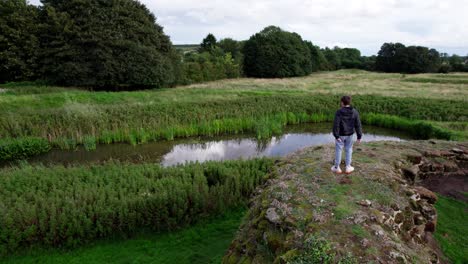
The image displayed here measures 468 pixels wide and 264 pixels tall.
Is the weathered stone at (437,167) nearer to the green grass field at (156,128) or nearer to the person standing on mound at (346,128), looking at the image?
the green grass field at (156,128)

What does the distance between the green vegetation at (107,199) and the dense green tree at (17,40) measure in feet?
93.3

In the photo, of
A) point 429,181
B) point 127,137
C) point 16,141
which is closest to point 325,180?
point 429,181

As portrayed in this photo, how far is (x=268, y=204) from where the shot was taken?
5641mm

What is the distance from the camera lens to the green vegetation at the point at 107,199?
7.09 m

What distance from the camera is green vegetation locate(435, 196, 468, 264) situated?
6.03 m

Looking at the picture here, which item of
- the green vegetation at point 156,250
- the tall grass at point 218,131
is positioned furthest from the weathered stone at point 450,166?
the green vegetation at point 156,250

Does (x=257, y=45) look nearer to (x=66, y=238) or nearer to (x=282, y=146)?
(x=282, y=146)

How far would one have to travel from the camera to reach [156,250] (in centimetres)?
704

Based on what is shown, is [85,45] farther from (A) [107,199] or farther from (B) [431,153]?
(B) [431,153]

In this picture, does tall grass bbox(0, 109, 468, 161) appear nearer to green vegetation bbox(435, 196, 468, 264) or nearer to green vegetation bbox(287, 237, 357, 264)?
green vegetation bbox(435, 196, 468, 264)

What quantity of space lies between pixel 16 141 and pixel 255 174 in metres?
12.9

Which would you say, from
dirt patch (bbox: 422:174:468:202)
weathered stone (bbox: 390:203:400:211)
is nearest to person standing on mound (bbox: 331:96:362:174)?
weathered stone (bbox: 390:203:400:211)

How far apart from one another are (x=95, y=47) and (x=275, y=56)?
39.1 m

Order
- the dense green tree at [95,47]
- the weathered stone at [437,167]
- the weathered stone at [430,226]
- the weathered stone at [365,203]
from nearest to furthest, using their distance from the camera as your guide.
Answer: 1. the weathered stone at [365,203]
2. the weathered stone at [430,226]
3. the weathered stone at [437,167]
4. the dense green tree at [95,47]
